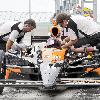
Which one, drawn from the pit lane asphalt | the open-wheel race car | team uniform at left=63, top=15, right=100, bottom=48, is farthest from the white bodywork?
team uniform at left=63, top=15, right=100, bottom=48

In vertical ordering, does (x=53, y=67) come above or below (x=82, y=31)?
below

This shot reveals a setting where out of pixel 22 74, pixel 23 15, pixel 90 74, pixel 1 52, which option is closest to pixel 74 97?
pixel 90 74

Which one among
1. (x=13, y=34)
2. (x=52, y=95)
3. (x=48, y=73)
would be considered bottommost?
(x=52, y=95)

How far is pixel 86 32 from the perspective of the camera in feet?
27.0

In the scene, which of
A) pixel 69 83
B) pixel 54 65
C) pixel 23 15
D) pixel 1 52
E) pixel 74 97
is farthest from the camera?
pixel 23 15

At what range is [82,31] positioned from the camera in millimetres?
8109

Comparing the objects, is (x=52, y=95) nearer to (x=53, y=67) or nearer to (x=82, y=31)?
(x=53, y=67)

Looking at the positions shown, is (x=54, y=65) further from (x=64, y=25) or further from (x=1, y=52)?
(x=1, y=52)

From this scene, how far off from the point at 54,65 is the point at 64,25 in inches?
38.3

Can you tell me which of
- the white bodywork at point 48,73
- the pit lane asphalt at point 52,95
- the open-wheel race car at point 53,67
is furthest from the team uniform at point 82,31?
the white bodywork at point 48,73

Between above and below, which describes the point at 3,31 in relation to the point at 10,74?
above

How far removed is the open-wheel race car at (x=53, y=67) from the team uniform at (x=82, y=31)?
1.19 ft

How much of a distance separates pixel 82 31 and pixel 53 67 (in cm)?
154

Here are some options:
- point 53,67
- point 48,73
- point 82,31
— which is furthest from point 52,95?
point 82,31
